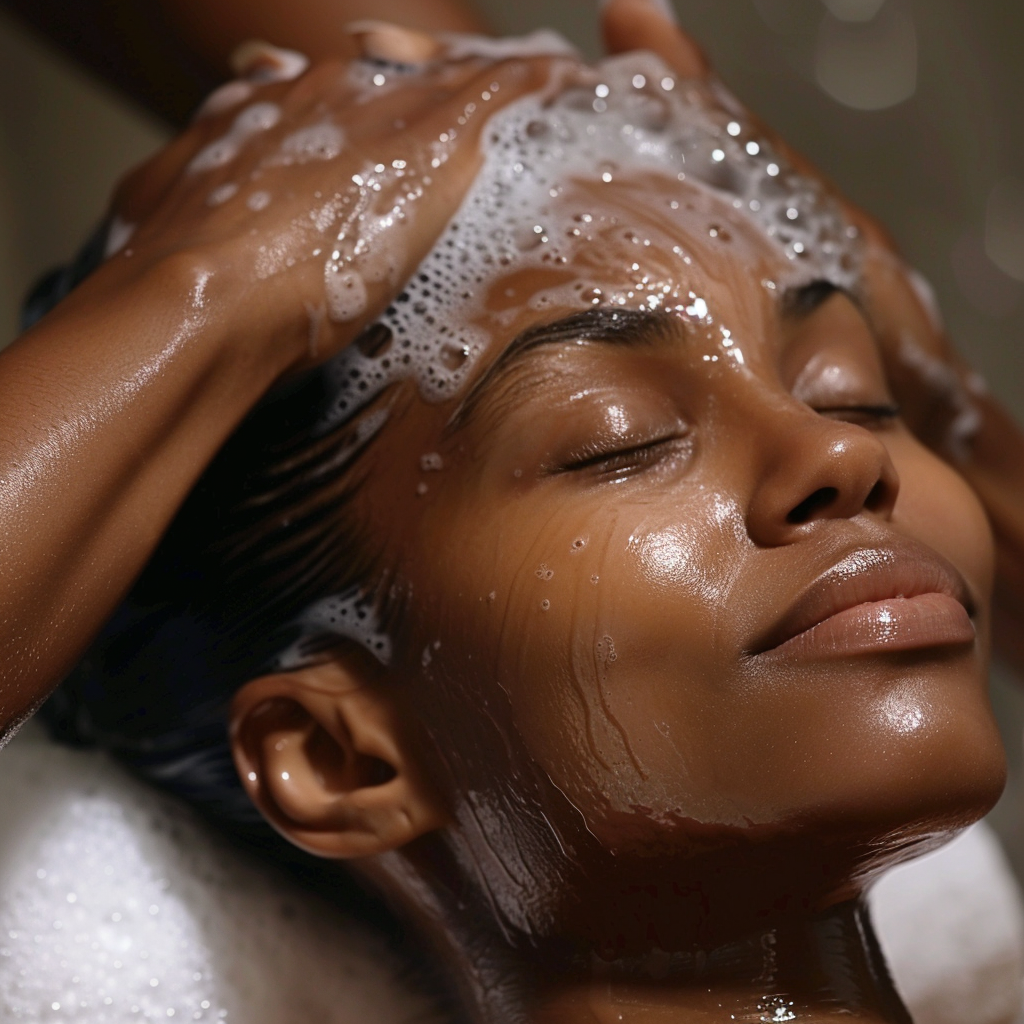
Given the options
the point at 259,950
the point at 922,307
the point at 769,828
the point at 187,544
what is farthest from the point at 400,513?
the point at 922,307

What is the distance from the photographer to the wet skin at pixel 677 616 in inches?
28.5

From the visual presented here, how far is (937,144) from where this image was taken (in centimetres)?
188

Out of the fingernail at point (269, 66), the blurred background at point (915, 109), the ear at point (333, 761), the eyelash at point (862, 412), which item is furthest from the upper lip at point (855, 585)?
the blurred background at point (915, 109)

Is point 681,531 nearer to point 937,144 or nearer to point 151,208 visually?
point 151,208

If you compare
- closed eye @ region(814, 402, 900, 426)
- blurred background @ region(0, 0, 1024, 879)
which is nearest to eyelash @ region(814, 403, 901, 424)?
closed eye @ region(814, 402, 900, 426)

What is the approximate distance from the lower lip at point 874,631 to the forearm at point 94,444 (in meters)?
0.37

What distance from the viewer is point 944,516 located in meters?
0.84

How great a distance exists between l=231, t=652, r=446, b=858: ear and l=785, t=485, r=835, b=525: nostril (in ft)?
0.94

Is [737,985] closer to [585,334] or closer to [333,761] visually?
[333,761]

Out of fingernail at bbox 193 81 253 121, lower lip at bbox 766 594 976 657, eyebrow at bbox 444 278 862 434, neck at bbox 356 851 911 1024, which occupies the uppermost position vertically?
fingernail at bbox 193 81 253 121

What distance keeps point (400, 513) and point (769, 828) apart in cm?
30

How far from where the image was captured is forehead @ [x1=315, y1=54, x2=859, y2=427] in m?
0.83

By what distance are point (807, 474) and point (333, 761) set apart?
14.7 inches

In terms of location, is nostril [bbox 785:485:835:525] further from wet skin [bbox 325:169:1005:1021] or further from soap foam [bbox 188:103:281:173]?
soap foam [bbox 188:103:281:173]
